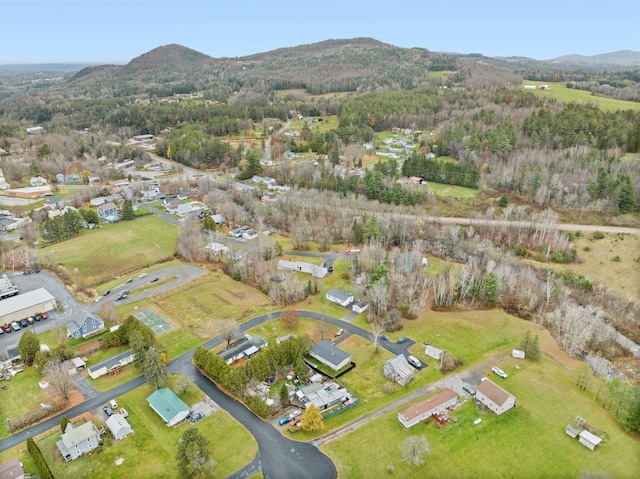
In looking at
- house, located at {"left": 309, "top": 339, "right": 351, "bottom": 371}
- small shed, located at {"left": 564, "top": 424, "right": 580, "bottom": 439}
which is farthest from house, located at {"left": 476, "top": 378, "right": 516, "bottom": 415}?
house, located at {"left": 309, "top": 339, "right": 351, "bottom": 371}

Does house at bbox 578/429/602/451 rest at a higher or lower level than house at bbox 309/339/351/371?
lower

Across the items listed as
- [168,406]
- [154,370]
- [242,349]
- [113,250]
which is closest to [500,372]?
[242,349]

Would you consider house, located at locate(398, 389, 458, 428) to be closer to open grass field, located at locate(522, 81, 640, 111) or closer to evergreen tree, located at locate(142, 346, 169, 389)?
evergreen tree, located at locate(142, 346, 169, 389)

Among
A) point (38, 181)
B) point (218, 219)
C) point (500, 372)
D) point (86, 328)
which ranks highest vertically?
point (38, 181)

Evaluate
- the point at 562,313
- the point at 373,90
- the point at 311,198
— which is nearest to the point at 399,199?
the point at 311,198

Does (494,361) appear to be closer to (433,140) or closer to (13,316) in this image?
(13,316)

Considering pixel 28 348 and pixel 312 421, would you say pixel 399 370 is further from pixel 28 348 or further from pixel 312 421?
pixel 28 348
